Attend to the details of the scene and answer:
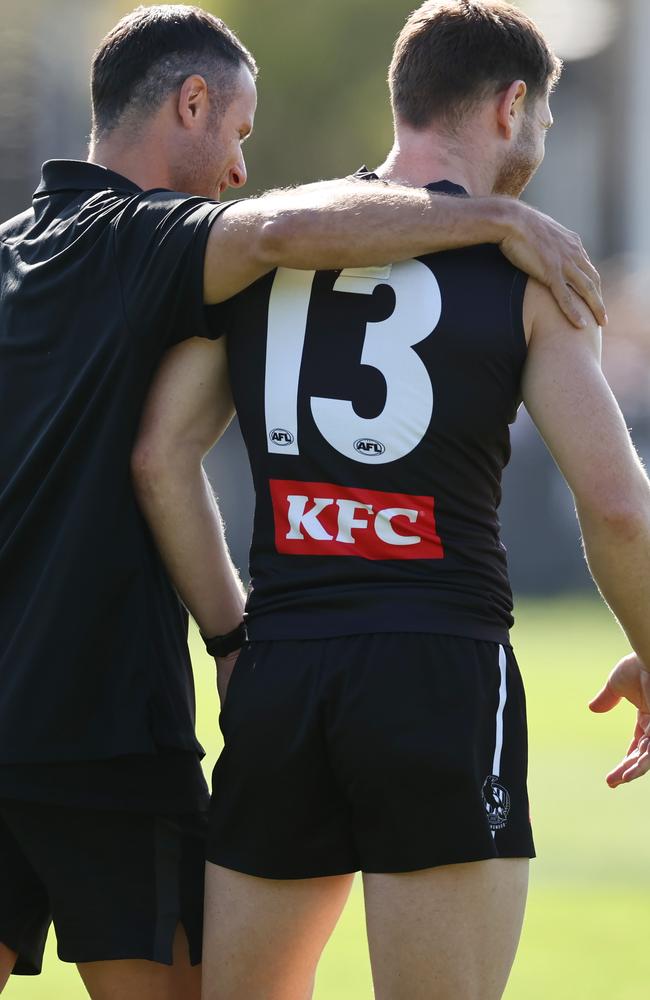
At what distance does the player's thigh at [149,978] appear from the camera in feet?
11.4

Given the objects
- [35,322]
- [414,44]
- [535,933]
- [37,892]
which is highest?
[414,44]

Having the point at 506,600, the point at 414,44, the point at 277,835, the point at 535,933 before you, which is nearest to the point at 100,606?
the point at 277,835

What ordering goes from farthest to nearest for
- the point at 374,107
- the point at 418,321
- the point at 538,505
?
the point at 374,107 → the point at 538,505 → the point at 418,321

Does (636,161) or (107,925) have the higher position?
(107,925)

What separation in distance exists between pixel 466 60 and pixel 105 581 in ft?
4.55

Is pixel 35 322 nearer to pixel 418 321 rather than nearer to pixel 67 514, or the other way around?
pixel 67 514

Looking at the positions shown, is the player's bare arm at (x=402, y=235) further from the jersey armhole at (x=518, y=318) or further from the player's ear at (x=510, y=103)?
the player's ear at (x=510, y=103)

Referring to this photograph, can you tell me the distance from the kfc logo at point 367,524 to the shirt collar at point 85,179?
0.97 meters

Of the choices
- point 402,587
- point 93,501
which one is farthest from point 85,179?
point 402,587

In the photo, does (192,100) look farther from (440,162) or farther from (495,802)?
(495,802)

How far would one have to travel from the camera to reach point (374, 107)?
32.5 meters

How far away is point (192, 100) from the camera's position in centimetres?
368

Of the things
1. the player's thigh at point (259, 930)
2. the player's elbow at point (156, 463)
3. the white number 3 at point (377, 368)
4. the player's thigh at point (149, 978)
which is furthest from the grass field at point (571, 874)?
the white number 3 at point (377, 368)

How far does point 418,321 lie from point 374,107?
30.5 m
